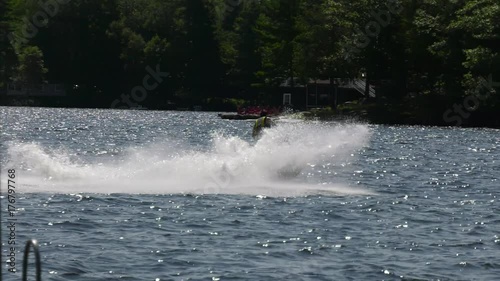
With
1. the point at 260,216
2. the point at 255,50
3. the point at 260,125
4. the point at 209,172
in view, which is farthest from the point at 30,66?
the point at 260,216

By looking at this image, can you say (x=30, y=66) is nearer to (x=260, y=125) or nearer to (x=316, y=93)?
(x=316, y=93)

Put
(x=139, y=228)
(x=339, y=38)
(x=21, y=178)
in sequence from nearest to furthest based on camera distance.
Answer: (x=139, y=228), (x=21, y=178), (x=339, y=38)

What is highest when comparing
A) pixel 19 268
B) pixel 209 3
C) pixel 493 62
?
pixel 209 3

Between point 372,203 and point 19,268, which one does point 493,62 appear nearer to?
point 372,203

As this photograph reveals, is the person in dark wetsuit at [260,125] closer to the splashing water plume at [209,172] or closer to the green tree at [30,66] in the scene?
the splashing water plume at [209,172]

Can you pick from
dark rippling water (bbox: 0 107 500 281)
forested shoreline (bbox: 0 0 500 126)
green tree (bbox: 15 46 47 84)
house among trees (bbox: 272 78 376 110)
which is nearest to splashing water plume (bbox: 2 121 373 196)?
dark rippling water (bbox: 0 107 500 281)

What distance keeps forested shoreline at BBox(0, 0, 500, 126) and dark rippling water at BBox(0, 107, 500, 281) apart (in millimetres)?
50042

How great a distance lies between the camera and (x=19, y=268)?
20.1 metres

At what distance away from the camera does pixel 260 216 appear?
27.6 metres

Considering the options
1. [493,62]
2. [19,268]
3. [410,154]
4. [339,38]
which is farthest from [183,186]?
[339,38]

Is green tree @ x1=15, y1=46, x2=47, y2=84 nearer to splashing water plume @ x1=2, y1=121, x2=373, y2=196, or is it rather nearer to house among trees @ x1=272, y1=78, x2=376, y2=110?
house among trees @ x1=272, y1=78, x2=376, y2=110

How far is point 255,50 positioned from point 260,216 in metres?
115

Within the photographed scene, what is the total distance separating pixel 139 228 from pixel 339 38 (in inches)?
3399

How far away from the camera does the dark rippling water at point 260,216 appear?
20.8 metres
